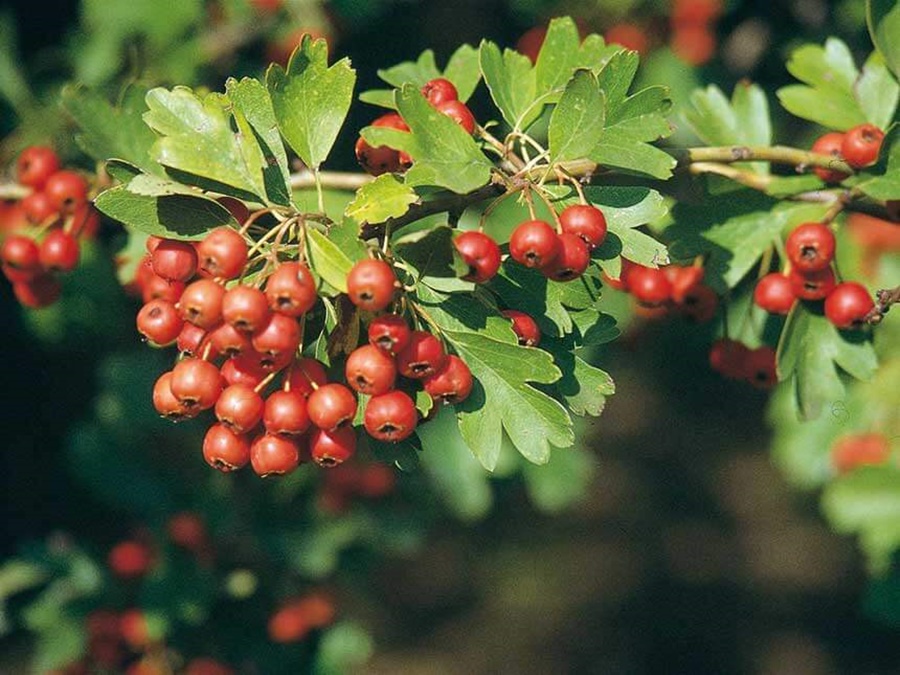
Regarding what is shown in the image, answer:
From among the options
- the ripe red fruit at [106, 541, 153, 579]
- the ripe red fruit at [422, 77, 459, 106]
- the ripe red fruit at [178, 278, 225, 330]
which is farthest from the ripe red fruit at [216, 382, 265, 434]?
the ripe red fruit at [106, 541, 153, 579]

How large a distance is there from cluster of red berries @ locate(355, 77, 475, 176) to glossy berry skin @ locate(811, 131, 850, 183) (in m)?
0.72

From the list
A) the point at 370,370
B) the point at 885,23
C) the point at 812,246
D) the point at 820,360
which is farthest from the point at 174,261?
the point at 885,23

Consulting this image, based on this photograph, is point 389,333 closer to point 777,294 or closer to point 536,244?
point 536,244

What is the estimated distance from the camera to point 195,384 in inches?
58.1

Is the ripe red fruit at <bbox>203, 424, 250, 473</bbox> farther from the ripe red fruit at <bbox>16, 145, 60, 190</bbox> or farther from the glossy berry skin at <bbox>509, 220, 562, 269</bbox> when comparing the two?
the ripe red fruit at <bbox>16, 145, 60, 190</bbox>

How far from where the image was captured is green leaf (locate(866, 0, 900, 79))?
6.13ft

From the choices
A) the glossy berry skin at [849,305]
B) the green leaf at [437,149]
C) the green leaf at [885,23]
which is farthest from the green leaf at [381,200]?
the green leaf at [885,23]

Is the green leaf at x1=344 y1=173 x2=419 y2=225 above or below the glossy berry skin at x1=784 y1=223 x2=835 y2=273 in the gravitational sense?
above

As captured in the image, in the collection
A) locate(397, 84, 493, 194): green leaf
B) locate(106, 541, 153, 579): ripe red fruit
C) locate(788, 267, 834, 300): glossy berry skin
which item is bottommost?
locate(106, 541, 153, 579): ripe red fruit

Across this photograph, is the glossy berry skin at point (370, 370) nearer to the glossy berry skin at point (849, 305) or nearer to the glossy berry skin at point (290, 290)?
the glossy berry skin at point (290, 290)

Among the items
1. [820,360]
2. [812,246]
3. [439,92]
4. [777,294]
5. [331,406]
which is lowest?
[820,360]

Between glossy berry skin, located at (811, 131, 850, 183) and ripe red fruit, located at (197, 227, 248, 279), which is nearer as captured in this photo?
ripe red fruit, located at (197, 227, 248, 279)

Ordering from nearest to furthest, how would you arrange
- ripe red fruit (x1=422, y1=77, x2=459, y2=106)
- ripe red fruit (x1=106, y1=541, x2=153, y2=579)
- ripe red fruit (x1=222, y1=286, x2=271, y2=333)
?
ripe red fruit (x1=222, y1=286, x2=271, y2=333)
ripe red fruit (x1=422, y1=77, x2=459, y2=106)
ripe red fruit (x1=106, y1=541, x2=153, y2=579)

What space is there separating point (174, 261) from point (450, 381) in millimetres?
445
